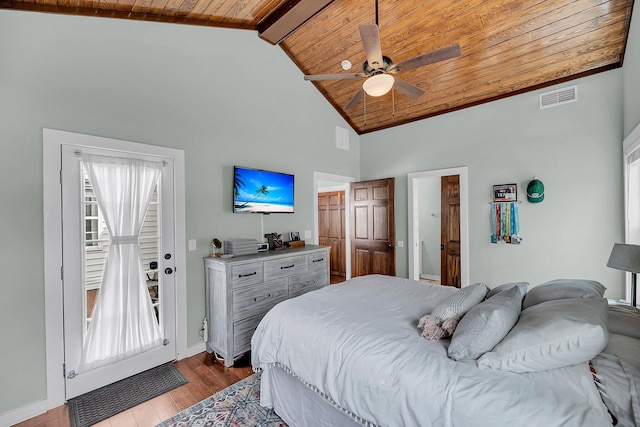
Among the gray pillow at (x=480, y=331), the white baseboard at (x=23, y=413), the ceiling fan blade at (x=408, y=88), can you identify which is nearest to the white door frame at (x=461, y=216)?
the ceiling fan blade at (x=408, y=88)

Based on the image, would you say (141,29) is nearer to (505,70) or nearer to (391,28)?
(391,28)

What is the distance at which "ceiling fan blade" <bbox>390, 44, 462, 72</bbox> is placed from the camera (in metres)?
2.11

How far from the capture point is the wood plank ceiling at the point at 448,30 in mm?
2574

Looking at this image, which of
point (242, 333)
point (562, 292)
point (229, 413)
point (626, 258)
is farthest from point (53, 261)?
point (626, 258)

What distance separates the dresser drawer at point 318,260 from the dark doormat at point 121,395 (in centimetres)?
172

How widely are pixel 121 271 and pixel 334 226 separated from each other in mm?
4468

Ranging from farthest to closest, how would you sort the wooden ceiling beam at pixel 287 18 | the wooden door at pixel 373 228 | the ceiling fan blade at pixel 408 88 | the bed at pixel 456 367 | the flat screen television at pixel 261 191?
1. the wooden door at pixel 373 228
2. the flat screen television at pixel 261 191
3. the wooden ceiling beam at pixel 287 18
4. the ceiling fan blade at pixel 408 88
5. the bed at pixel 456 367

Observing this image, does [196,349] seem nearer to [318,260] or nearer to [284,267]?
[284,267]

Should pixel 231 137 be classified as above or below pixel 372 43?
below

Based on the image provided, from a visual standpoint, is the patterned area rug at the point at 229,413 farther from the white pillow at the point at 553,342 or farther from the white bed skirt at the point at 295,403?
the white pillow at the point at 553,342

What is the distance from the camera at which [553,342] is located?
1116 mm

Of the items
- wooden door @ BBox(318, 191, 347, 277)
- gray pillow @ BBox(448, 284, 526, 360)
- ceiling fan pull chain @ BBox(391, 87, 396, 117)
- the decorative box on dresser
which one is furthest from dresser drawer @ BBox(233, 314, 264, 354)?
wooden door @ BBox(318, 191, 347, 277)

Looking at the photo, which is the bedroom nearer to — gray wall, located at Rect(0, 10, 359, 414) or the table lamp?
gray wall, located at Rect(0, 10, 359, 414)

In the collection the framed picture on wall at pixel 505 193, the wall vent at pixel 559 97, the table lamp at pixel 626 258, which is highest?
the wall vent at pixel 559 97
